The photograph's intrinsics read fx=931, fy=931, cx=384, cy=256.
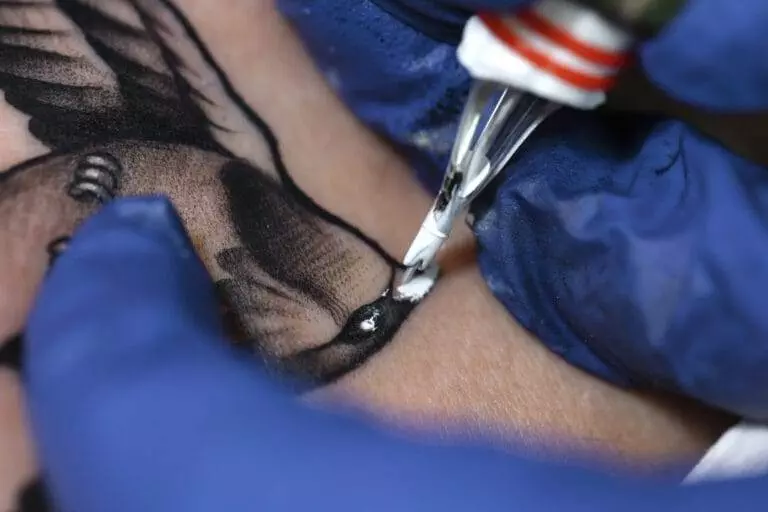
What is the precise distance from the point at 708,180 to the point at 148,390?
310mm

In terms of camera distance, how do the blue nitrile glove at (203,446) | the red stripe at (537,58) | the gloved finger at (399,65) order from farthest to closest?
the gloved finger at (399,65) < the red stripe at (537,58) < the blue nitrile glove at (203,446)

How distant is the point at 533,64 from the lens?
1.54 feet

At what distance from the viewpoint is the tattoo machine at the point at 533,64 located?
451 mm

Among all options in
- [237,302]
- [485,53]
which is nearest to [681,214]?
[485,53]

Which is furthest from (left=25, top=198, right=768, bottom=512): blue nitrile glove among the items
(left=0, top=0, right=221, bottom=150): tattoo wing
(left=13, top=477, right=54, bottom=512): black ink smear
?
(left=0, top=0, right=221, bottom=150): tattoo wing

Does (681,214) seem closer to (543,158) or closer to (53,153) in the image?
(543,158)

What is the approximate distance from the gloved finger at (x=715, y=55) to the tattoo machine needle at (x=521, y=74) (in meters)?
0.03

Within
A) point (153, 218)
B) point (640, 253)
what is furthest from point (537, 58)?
point (153, 218)

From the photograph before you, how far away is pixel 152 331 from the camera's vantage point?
45 cm

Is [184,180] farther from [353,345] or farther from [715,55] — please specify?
[715,55]

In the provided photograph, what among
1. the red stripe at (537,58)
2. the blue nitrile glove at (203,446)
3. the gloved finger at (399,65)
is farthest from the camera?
the gloved finger at (399,65)

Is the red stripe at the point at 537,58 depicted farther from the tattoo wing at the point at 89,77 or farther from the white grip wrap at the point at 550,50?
the tattoo wing at the point at 89,77

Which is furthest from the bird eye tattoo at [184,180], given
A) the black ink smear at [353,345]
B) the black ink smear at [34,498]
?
the black ink smear at [34,498]

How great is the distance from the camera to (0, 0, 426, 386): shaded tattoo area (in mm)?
541
